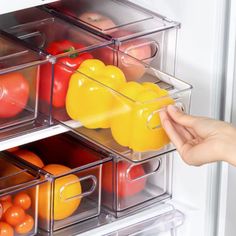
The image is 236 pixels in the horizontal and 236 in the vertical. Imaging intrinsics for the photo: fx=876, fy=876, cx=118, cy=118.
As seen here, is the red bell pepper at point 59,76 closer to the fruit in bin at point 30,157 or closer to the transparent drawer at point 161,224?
the fruit in bin at point 30,157

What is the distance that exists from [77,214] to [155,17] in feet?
1.54

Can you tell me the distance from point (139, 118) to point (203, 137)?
0.13m

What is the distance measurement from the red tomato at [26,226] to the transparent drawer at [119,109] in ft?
0.71

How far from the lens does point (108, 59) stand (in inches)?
73.3

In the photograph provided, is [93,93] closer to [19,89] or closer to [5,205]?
[19,89]

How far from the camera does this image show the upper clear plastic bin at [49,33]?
1.87m

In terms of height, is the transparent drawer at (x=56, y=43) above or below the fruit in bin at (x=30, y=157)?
above

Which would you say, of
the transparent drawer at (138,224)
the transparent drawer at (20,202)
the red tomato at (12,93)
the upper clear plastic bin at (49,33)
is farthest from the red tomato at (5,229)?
the upper clear plastic bin at (49,33)

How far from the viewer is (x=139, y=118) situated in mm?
1684

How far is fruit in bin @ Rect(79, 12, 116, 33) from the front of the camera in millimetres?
1922

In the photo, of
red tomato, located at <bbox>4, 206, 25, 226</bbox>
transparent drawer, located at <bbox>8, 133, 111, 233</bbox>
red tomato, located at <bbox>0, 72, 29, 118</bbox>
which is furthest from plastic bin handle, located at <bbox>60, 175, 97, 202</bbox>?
A: red tomato, located at <bbox>0, 72, 29, 118</bbox>

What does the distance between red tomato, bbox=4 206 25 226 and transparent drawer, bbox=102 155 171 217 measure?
247 mm

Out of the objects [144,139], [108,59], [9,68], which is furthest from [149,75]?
[9,68]

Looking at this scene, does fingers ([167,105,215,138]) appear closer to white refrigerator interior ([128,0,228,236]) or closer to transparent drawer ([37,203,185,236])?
white refrigerator interior ([128,0,228,236])
